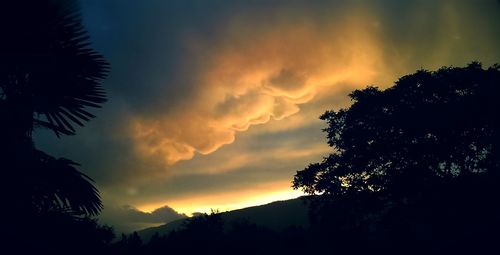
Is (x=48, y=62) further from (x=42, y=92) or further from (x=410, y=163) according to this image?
(x=410, y=163)

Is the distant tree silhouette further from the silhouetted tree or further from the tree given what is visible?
the silhouetted tree

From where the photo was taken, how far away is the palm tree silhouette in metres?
3.25

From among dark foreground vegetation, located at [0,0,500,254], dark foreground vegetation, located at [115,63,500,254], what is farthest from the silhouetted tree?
dark foreground vegetation, located at [115,63,500,254]

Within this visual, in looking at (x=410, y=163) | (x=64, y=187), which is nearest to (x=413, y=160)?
(x=410, y=163)

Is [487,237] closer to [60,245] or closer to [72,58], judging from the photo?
[60,245]

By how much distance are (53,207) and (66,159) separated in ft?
2.55

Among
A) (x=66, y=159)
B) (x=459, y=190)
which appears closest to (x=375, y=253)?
(x=459, y=190)

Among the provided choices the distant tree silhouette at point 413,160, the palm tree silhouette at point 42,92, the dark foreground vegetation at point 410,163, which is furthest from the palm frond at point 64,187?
the distant tree silhouette at point 413,160

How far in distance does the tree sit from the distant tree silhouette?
0.15 ft

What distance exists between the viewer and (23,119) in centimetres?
368

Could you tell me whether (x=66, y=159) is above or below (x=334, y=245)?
above

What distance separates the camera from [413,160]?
18297 mm

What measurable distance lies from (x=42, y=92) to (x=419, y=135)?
18.2 m

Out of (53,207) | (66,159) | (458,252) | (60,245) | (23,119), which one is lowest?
(458,252)
